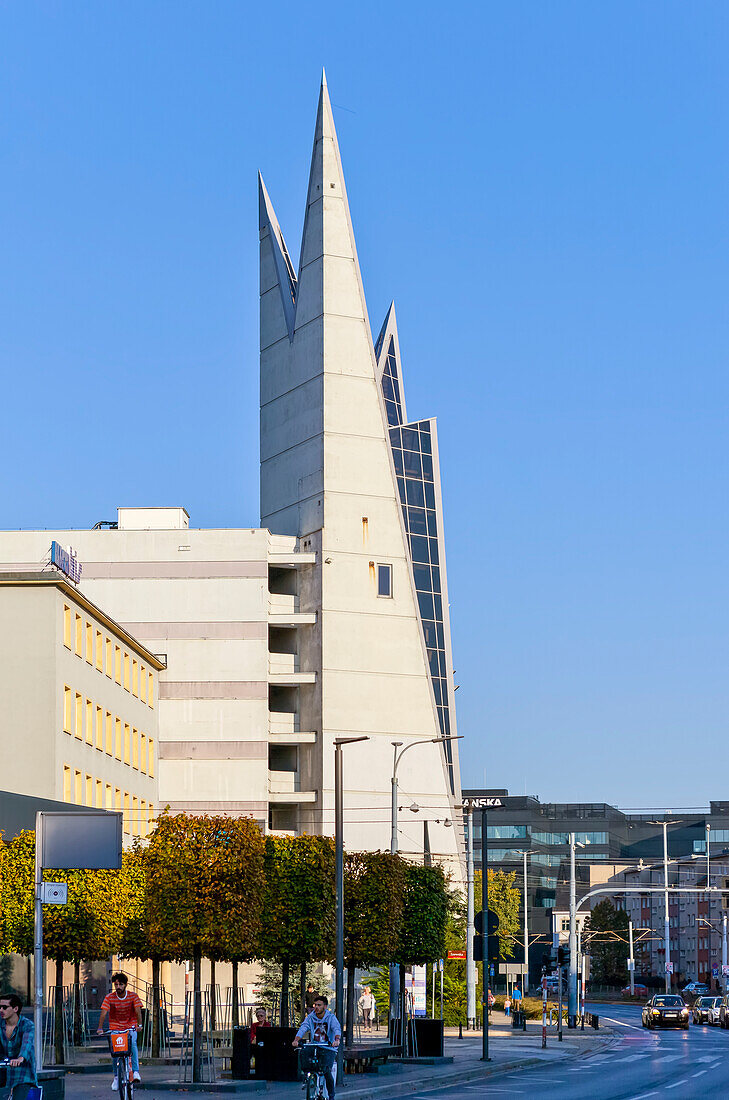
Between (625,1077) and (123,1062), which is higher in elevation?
(123,1062)

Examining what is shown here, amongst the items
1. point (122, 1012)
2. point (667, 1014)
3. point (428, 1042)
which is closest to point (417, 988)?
point (428, 1042)

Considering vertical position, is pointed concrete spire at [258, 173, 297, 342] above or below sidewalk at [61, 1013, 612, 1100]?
above

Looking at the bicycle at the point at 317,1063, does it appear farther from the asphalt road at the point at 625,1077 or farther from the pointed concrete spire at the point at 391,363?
the pointed concrete spire at the point at 391,363

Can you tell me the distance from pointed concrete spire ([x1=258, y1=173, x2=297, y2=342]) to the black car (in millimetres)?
51562

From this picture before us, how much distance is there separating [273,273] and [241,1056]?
280 feet

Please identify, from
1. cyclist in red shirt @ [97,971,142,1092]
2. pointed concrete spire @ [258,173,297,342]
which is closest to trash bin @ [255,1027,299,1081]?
cyclist in red shirt @ [97,971,142,1092]

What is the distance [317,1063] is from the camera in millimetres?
25000

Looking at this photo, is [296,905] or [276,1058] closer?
[276,1058]

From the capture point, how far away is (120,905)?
41875 mm

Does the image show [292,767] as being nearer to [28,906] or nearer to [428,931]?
[428,931]

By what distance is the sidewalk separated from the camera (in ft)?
98.4

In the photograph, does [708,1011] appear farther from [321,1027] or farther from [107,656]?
[321,1027]

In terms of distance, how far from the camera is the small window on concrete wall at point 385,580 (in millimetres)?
101250

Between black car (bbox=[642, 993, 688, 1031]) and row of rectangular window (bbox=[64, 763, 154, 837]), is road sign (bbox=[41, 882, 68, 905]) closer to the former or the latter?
Answer: row of rectangular window (bbox=[64, 763, 154, 837])
